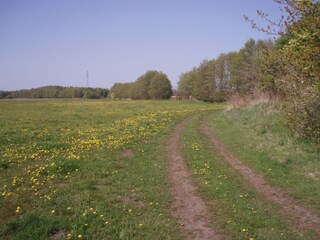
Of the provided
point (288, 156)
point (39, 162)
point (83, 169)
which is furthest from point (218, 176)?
point (39, 162)

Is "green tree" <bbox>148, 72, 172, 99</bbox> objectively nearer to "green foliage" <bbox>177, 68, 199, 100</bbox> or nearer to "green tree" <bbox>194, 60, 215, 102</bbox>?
"green foliage" <bbox>177, 68, 199, 100</bbox>

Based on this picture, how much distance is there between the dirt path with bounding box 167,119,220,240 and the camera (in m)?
7.00

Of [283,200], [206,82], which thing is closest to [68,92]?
[206,82]

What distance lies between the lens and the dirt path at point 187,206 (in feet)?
23.0

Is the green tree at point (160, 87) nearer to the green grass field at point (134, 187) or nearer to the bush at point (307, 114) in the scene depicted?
the green grass field at point (134, 187)

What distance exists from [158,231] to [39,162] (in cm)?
796

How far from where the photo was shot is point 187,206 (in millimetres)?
8484

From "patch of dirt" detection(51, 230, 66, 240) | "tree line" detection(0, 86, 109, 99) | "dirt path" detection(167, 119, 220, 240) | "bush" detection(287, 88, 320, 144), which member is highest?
"tree line" detection(0, 86, 109, 99)

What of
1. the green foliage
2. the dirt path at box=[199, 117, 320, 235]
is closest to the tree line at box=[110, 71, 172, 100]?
the green foliage

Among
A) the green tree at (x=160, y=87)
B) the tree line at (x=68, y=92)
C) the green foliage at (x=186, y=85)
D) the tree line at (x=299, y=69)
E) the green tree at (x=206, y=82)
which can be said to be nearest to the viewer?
the tree line at (x=299, y=69)

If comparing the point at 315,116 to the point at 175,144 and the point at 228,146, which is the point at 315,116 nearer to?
the point at 228,146

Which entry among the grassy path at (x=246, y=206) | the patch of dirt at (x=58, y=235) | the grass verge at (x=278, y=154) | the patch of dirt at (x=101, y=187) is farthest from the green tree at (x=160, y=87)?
the patch of dirt at (x=58, y=235)

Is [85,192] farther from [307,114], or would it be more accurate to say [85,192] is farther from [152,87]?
[152,87]

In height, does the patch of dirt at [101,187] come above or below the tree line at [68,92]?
below
